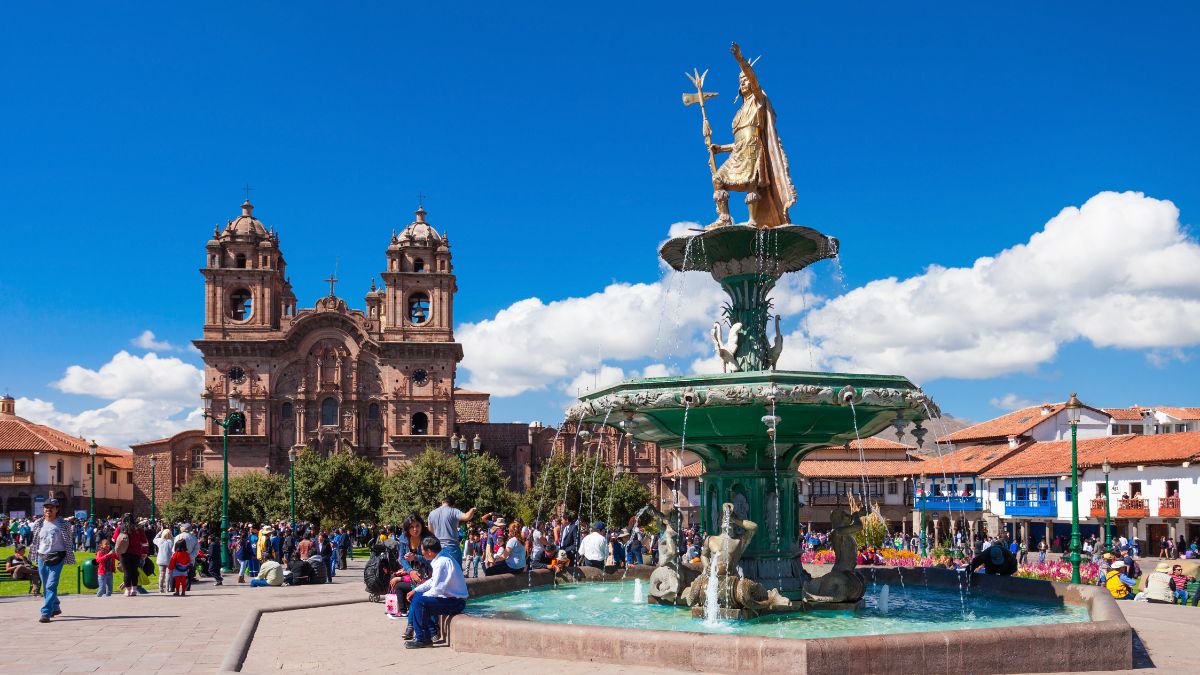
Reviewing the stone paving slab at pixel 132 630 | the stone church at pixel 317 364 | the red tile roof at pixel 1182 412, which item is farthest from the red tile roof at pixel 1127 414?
the stone paving slab at pixel 132 630

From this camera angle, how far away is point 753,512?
35.4ft

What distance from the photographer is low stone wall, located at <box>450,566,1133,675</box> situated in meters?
6.96

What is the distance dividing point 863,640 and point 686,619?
9.71 ft

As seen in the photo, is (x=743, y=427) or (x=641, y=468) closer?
(x=743, y=427)

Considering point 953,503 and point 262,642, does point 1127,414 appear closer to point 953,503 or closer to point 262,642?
point 953,503

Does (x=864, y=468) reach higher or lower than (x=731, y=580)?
lower

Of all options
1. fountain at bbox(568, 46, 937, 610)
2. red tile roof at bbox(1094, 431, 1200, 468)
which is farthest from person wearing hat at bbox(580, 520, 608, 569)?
red tile roof at bbox(1094, 431, 1200, 468)

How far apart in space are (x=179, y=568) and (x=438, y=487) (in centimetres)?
3731

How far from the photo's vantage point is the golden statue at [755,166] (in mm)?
11211

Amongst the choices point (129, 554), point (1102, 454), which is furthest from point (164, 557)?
point (1102, 454)

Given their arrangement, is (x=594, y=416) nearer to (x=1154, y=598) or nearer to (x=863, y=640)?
(x=863, y=640)

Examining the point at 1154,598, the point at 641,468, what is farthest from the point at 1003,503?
the point at 1154,598

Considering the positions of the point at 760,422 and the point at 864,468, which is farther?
the point at 864,468

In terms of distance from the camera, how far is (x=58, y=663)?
865cm
